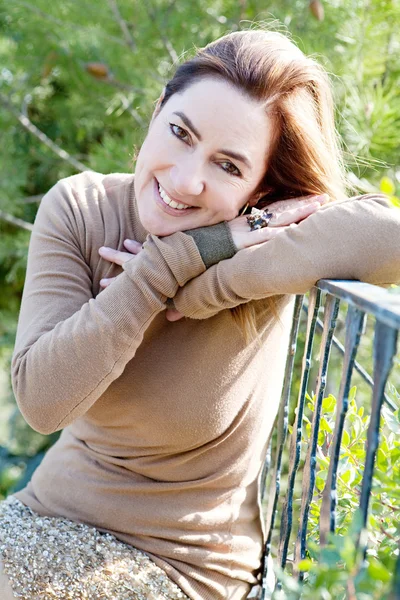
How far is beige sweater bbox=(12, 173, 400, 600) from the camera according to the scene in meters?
1.57

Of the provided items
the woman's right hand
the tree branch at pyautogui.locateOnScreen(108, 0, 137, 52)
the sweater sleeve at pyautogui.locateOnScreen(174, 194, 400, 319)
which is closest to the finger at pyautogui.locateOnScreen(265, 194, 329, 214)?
the woman's right hand

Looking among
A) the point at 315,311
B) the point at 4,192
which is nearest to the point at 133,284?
the point at 315,311

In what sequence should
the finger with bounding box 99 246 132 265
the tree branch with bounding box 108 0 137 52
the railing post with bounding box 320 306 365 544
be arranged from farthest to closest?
the tree branch with bounding box 108 0 137 52 < the finger with bounding box 99 246 132 265 < the railing post with bounding box 320 306 365 544

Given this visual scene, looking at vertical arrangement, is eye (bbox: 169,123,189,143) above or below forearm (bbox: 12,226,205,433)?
above

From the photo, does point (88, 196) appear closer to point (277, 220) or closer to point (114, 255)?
point (114, 255)

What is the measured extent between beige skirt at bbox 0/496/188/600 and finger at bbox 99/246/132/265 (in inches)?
25.7

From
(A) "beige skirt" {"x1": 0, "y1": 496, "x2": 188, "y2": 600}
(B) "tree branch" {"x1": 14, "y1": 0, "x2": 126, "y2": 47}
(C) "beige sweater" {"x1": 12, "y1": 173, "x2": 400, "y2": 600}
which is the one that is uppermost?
(B) "tree branch" {"x1": 14, "y1": 0, "x2": 126, "y2": 47}

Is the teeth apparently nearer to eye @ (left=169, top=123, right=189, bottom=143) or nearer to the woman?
the woman

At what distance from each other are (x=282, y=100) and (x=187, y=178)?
12.4 inches

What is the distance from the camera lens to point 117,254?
1.83 metres

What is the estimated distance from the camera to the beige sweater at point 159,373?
1569 mm

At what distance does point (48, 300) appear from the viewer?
174 centimetres

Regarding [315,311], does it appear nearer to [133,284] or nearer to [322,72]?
[133,284]

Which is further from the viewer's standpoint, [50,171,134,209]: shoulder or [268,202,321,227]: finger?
[50,171,134,209]: shoulder
